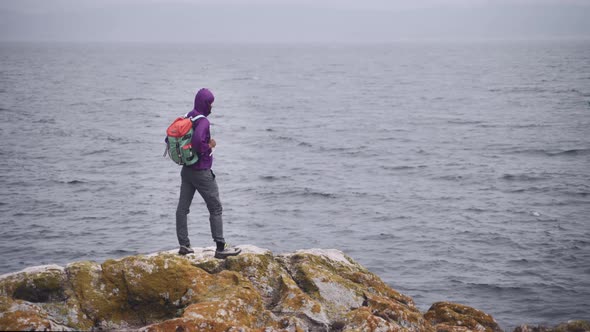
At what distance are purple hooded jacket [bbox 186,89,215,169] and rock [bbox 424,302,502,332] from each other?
516 centimetres

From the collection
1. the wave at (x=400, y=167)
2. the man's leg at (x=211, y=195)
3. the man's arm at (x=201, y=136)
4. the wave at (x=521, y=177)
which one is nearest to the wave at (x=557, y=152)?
the wave at (x=521, y=177)

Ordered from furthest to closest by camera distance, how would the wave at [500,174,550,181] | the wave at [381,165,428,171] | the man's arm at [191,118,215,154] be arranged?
1. the wave at [381,165,428,171]
2. the wave at [500,174,550,181]
3. the man's arm at [191,118,215,154]

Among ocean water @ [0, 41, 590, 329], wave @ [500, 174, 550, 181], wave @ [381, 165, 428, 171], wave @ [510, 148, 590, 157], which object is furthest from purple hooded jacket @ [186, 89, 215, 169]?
wave @ [510, 148, 590, 157]

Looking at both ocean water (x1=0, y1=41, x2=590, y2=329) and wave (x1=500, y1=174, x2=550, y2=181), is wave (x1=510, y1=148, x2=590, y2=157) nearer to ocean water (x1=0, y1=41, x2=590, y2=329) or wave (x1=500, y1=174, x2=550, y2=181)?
ocean water (x1=0, y1=41, x2=590, y2=329)

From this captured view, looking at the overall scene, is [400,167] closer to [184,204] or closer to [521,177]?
[521,177]

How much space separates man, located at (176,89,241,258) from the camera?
32.2 ft

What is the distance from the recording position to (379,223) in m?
27.6

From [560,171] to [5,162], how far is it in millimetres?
35673

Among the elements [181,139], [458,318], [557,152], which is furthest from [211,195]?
[557,152]

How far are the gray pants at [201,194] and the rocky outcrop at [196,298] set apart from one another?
57 centimetres

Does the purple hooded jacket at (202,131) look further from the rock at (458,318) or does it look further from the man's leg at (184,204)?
the rock at (458,318)

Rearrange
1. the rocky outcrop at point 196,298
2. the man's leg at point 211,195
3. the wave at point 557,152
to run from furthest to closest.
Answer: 1. the wave at point 557,152
2. the man's leg at point 211,195
3. the rocky outcrop at point 196,298

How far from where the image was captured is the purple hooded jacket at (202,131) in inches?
384

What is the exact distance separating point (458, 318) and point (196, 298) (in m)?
5.25
